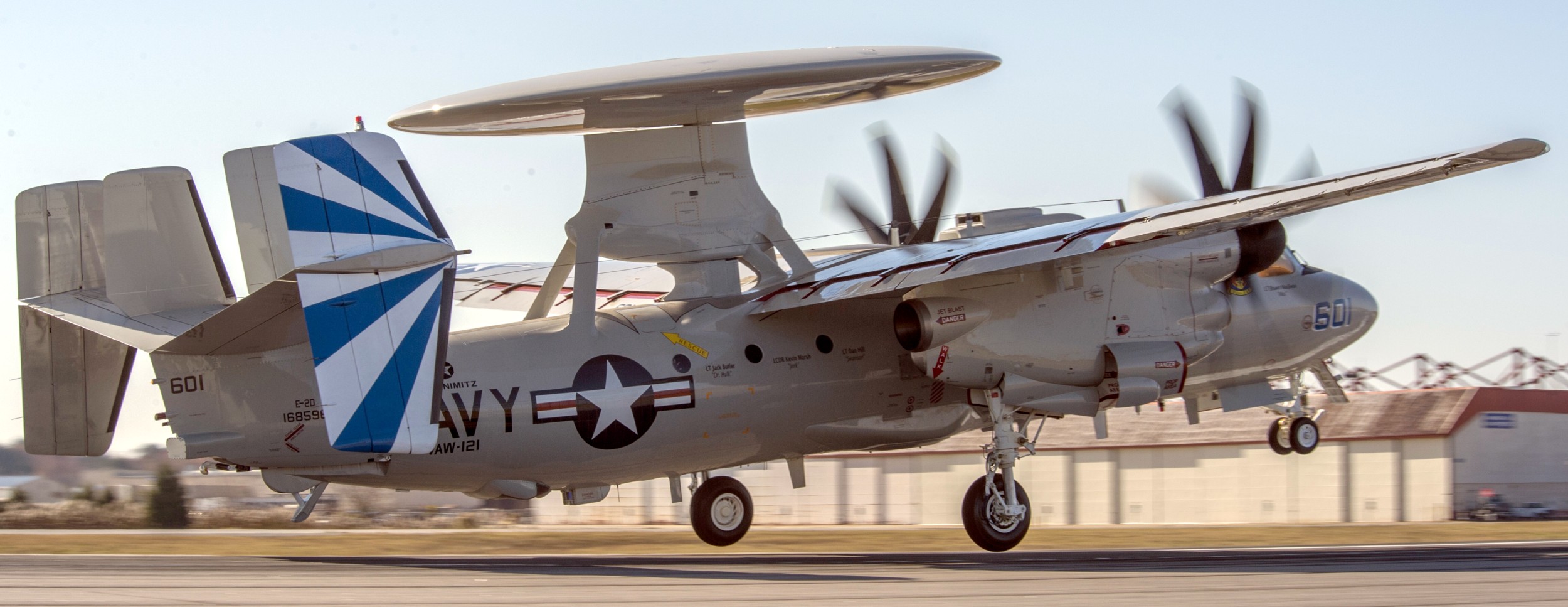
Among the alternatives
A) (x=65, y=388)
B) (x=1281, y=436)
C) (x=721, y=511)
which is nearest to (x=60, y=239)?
(x=65, y=388)

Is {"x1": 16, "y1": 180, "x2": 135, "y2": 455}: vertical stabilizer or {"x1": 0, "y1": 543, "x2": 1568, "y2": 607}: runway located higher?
{"x1": 16, "y1": 180, "x2": 135, "y2": 455}: vertical stabilizer

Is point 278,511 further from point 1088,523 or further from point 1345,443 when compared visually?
point 1345,443

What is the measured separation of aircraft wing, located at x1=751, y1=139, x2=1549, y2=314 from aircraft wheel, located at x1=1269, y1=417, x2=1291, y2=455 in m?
4.63

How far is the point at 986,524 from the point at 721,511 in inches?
178

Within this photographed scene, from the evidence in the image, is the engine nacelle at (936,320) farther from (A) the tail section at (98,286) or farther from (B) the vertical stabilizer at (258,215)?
(A) the tail section at (98,286)

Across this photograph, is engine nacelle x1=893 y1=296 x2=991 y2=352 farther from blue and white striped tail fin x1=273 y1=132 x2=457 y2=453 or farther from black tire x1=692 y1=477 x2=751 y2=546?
blue and white striped tail fin x1=273 y1=132 x2=457 y2=453

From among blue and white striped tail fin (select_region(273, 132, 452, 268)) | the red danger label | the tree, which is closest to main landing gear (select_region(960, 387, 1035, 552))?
the red danger label

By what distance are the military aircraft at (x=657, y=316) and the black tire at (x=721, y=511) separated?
39 millimetres

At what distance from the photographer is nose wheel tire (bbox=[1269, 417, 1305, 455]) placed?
2306 cm

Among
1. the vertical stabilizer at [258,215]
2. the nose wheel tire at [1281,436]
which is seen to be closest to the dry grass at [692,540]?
the nose wheel tire at [1281,436]

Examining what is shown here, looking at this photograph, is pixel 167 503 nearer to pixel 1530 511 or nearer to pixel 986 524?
pixel 986 524

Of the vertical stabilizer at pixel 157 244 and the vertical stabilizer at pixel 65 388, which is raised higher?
the vertical stabilizer at pixel 157 244

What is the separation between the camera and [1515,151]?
15039 mm

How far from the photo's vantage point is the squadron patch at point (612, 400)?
18.2m
